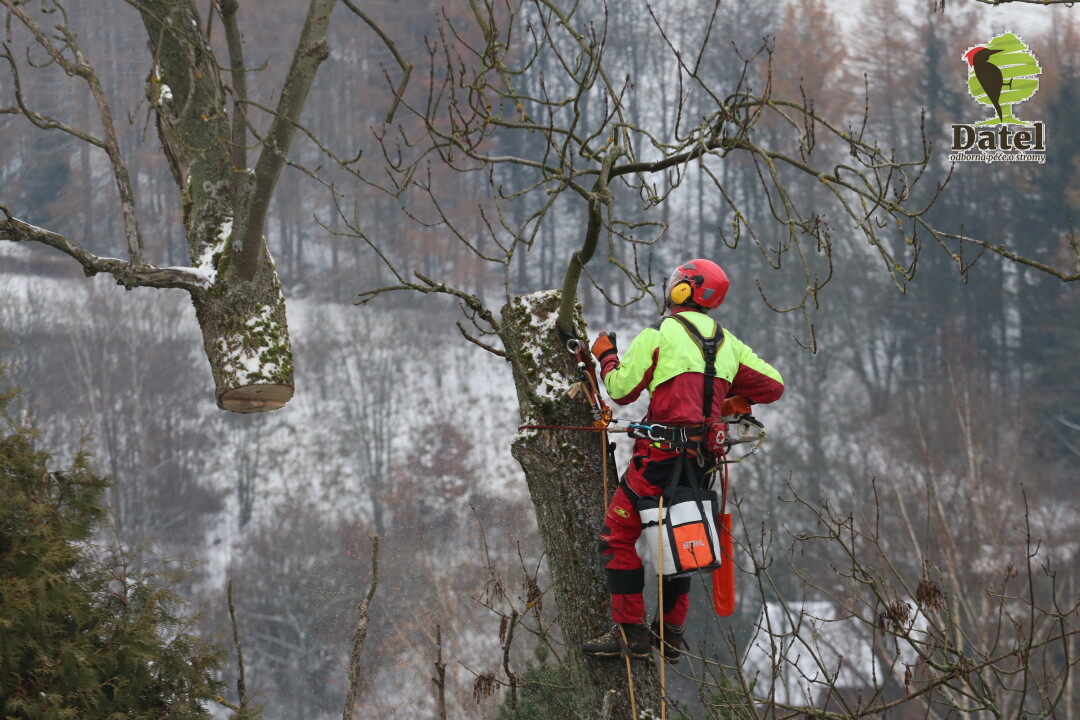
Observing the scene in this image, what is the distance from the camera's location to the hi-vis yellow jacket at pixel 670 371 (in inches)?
171

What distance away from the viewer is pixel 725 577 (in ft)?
14.9

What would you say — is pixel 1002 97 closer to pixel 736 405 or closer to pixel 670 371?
pixel 736 405

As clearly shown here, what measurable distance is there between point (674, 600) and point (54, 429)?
2920 cm

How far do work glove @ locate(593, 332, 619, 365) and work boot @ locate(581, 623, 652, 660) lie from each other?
105cm

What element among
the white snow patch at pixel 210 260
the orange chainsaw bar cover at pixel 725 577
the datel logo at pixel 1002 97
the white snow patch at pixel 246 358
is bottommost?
the orange chainsaw bar cover at pixel 725 577

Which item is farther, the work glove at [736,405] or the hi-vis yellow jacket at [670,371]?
the work glove at [736,405]

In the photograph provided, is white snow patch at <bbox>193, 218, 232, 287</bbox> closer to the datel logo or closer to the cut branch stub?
the cut branch stub

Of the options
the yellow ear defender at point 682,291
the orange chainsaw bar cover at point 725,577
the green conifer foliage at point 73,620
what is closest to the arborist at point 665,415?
the yellow ear defender at point 682,291

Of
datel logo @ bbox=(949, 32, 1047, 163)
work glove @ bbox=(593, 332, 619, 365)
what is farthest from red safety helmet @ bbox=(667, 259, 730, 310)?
datel logo @ bbox=(949, 32, 1047, 163)

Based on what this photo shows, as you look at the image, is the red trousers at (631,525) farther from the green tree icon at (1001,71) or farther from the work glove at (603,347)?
the green tree icon at (1001,71)

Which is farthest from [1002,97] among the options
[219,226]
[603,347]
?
[219,226]

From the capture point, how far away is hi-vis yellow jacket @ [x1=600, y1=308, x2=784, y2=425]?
4.33 meters

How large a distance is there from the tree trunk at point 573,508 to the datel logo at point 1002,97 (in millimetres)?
16725

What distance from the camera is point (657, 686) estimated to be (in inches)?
162
